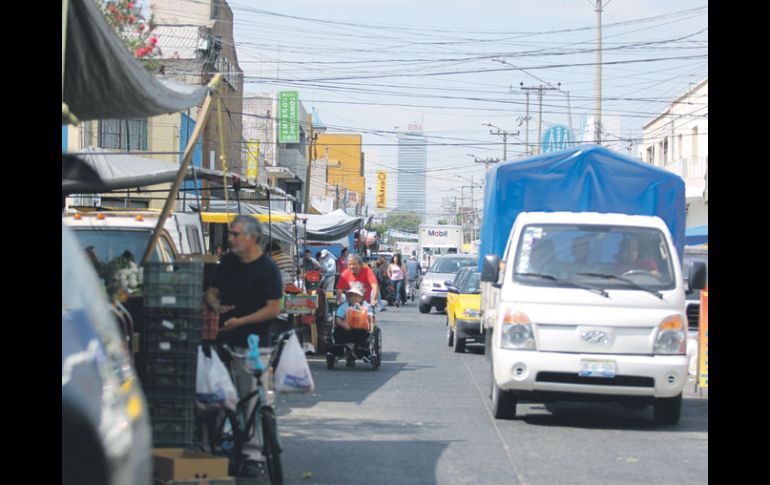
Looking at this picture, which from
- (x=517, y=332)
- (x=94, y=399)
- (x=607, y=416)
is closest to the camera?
(x=94, y=399)

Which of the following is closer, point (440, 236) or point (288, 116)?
point (288, 116)

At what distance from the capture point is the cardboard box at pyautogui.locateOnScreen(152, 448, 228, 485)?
7457 millimetres

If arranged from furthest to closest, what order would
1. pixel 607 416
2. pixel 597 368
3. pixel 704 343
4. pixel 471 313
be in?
1. pixel 471 313
2. pixel 704 343
3. pixel 607 416
4. pixel 597 368

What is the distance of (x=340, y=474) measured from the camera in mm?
9094

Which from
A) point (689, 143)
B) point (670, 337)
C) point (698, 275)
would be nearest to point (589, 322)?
point (670, 337)

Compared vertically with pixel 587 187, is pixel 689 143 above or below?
above

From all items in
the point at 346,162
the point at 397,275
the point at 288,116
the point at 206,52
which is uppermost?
the point at 346,162

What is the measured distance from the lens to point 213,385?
8109mm

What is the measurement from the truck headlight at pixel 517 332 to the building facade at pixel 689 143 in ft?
102

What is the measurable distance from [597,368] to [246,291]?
14.5ft

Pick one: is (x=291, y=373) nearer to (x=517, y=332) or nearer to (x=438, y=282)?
(x=517, y=332)
